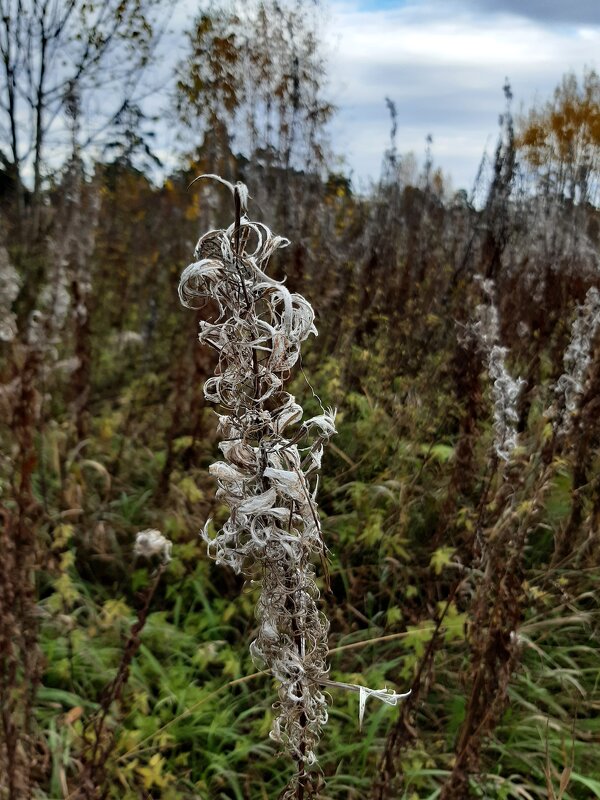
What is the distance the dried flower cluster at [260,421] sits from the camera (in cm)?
77

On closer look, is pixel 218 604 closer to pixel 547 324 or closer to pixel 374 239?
pixel 547 324

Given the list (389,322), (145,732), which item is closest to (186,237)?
(389,322)

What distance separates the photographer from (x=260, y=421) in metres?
0.81

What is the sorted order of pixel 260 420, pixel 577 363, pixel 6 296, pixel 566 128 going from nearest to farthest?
pixel 260 420 < pixel 577 363 < pixel 6 296 < pixel 566 128

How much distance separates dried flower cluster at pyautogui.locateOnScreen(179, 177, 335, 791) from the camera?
77cm

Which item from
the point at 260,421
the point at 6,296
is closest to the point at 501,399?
the point at 260,421

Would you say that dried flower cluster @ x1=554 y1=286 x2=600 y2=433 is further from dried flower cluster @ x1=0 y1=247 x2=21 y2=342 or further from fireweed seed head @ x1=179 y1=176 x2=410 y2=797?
dried flower cluster @ x1=0 y1=247 x2=21 y2=342

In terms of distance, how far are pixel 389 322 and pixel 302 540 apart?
393 cm

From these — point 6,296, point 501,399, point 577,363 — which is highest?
point 6,296

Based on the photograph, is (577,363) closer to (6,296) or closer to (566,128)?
(6,296)

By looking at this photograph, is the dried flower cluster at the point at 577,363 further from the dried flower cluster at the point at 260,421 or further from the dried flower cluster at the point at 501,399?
the dried flower cluster at the point at 260,421

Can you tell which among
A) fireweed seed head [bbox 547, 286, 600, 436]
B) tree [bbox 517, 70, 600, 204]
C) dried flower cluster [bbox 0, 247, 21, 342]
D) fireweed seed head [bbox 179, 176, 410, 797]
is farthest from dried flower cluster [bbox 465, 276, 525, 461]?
tree [bbox 517, 70, 600, 204]

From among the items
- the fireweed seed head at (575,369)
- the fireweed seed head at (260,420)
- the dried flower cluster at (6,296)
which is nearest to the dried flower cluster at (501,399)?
the fireweed seed head at (575,369)

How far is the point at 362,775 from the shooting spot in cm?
223
